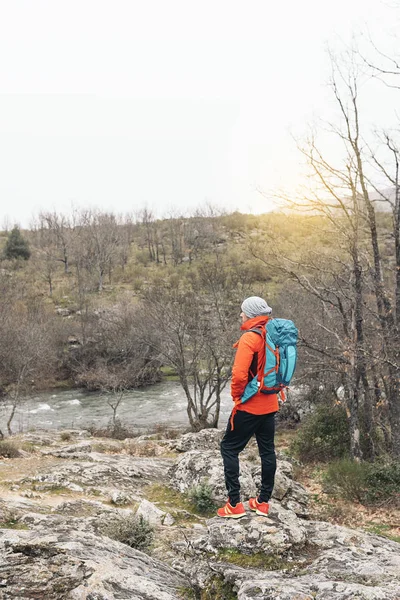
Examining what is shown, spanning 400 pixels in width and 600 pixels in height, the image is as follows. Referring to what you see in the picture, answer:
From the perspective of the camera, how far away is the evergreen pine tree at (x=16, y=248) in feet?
214

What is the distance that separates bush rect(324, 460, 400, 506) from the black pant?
607cm

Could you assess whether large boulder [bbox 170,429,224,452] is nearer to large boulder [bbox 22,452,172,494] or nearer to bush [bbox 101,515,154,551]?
large boulder [bbox 22,452,172,494]

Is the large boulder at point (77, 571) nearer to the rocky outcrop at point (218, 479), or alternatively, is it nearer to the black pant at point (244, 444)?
the black pant at point (244, 444)

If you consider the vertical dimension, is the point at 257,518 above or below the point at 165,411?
above

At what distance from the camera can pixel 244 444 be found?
4.61 m

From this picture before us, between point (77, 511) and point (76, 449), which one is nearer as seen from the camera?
point (77, 511)

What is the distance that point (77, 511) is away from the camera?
621cm

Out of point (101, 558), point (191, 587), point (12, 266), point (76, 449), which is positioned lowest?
point (76, 449)

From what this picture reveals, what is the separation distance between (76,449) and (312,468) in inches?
292

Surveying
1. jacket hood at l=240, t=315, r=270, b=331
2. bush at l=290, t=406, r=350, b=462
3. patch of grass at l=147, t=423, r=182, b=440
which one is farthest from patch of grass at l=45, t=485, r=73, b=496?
patch of grass at l=147, t=423, r=182, b=440

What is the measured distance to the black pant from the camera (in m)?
4.52

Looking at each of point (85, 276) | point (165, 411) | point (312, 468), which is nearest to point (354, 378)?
point (312, 468)

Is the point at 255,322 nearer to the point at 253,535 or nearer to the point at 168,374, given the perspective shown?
the point at 253,535

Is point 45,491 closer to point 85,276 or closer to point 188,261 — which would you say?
point 85,276
